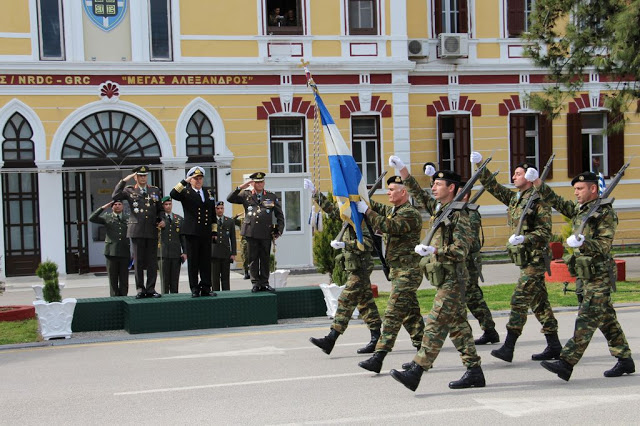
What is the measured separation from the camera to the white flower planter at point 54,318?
38.4 feet

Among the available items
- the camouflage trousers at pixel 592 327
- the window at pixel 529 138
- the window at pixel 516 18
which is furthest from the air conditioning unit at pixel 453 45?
the camouflage trousers at pixel 592 327

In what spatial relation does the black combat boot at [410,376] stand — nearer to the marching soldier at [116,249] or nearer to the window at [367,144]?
the marching soldier at [116,249]

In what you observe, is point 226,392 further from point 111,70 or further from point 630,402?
point 111,70

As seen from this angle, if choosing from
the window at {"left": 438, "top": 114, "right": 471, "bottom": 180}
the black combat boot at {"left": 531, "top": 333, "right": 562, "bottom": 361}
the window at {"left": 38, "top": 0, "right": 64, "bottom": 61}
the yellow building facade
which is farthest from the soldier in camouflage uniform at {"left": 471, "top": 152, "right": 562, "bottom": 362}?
the window at {"left": 38, "top": 0, "right": 64, "bottom": 61}

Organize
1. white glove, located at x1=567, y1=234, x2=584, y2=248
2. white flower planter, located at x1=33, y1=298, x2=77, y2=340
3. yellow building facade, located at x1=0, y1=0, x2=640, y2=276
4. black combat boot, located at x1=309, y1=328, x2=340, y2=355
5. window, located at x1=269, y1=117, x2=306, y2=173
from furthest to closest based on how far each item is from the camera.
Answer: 1. window, located at x1=269, y1=117, x2=306, y2=173
2. yellow building facade, located at x1=0, y1=0, x2=640, y2=276
3. white flower planter, located at x1=33, y1=298, x2=77, y2=340
4. black combat boot, located at x1=309, y1=328, x2=340, y2=355
5. white glove, located at x1=567, y1=234, x2=584, y2=248

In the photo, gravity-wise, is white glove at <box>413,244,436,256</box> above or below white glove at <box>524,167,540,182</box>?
below

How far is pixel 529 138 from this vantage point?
86.1 feet

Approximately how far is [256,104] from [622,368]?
1663cm

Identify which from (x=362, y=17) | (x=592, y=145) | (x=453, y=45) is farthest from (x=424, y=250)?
(x=592, y=145)

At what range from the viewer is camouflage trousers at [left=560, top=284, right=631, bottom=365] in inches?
321

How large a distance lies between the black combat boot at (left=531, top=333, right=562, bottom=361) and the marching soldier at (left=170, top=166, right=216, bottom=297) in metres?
5.10

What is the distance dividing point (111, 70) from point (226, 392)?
15844mm

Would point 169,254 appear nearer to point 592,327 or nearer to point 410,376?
point 410,376

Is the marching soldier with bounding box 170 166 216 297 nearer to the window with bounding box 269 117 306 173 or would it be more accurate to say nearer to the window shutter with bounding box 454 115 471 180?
the window with bounding box 269 117 306 173
